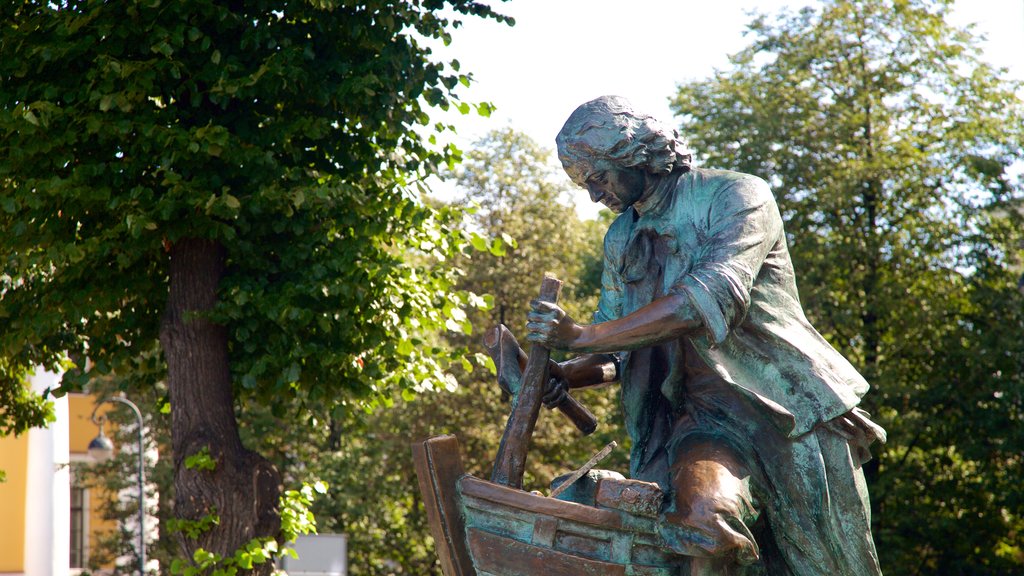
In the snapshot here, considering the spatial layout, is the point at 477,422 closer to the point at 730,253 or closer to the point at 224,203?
the point at 224,203

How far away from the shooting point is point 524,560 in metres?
3.79

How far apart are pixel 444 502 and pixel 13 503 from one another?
22573 mm

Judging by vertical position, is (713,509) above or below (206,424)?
below

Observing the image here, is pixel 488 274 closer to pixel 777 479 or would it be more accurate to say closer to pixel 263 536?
pixel 263 536

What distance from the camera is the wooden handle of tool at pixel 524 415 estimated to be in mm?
3980

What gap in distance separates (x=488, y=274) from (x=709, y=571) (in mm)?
23251

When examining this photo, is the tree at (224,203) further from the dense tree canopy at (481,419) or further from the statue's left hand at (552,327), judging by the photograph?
the dense tree canopy at (481,419)

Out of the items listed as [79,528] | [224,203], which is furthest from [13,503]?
[224,203]

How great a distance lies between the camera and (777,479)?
3.91m

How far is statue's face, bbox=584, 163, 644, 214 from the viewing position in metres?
4.09

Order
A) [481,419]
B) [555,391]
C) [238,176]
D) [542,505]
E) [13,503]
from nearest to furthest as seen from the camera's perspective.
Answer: [542,505], [555,391], [238,176], [13,503], [481,419]

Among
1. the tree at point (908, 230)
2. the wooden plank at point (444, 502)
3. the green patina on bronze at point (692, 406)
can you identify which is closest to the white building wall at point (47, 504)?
the tree at point (908, 230)

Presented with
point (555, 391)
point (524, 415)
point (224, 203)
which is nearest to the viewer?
point (524, 415)

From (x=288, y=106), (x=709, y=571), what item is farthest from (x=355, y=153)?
(x=709, y=571)
